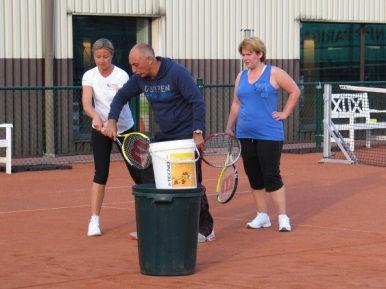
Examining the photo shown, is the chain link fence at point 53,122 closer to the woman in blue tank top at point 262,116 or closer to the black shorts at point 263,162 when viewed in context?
the black shorts at point 263,162

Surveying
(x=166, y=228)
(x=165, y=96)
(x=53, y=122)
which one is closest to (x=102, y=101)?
(x=165, y=96)

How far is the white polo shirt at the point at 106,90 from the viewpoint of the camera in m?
10.1

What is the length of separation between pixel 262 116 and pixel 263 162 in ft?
1.44

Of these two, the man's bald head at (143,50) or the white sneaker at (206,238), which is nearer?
the man's bald head at (143,50)

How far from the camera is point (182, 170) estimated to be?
8391 mm

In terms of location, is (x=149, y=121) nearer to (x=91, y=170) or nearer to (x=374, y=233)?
(x=91, y=170)

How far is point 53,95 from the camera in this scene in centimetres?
1870

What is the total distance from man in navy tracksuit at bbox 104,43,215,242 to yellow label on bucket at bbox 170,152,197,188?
30.4 inches

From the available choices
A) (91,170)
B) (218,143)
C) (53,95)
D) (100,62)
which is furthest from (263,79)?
(53,95)

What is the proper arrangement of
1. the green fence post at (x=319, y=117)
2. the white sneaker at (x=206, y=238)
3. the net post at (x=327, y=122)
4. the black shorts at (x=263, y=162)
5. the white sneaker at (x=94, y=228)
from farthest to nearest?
1. the green fence post at (x=319, y=117)
2. the net post at (x=327, y=122)
3. the black shorts at (x=263, y=162)
4. the white sneaker at (x=94, y=228)
5. the white sneaker at (x=206, y=238)

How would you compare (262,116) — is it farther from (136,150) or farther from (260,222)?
(136,150)

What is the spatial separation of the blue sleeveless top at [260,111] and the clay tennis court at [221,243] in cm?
96

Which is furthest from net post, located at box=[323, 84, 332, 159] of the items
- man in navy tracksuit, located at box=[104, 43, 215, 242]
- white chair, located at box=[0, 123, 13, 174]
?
man in navy tracksuit, located at box=[104, 43, 215, 242]

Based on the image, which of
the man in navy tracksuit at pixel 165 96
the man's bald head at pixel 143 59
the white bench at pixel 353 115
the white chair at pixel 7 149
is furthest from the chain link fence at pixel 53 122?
the man's bald head at pixel 143 59
